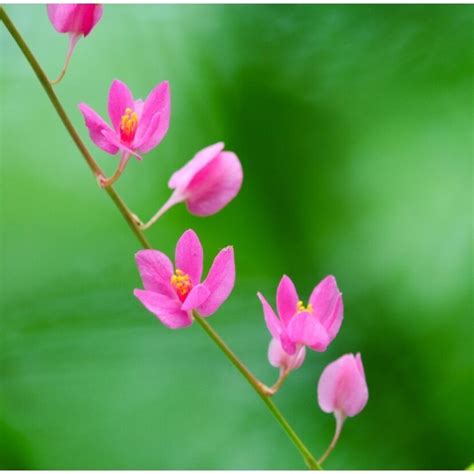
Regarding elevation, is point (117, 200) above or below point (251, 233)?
above

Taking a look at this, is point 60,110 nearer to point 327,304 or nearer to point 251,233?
point 327,304

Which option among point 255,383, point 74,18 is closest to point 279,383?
point 255,383

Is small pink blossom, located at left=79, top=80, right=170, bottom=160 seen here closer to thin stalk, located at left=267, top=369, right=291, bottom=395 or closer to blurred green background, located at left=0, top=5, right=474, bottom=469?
thin stalk, located at left=267, top=369, right=291, bottom=395

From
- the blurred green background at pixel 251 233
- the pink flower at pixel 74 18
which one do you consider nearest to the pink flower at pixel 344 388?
the pink flower at pixel 74 18

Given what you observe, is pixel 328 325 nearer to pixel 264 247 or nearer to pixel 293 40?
pixel 264 247

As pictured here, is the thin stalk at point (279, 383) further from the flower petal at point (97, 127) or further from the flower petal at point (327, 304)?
the flower petal at point (97, 127)

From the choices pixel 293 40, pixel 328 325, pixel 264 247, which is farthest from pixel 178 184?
pixel 293 40
